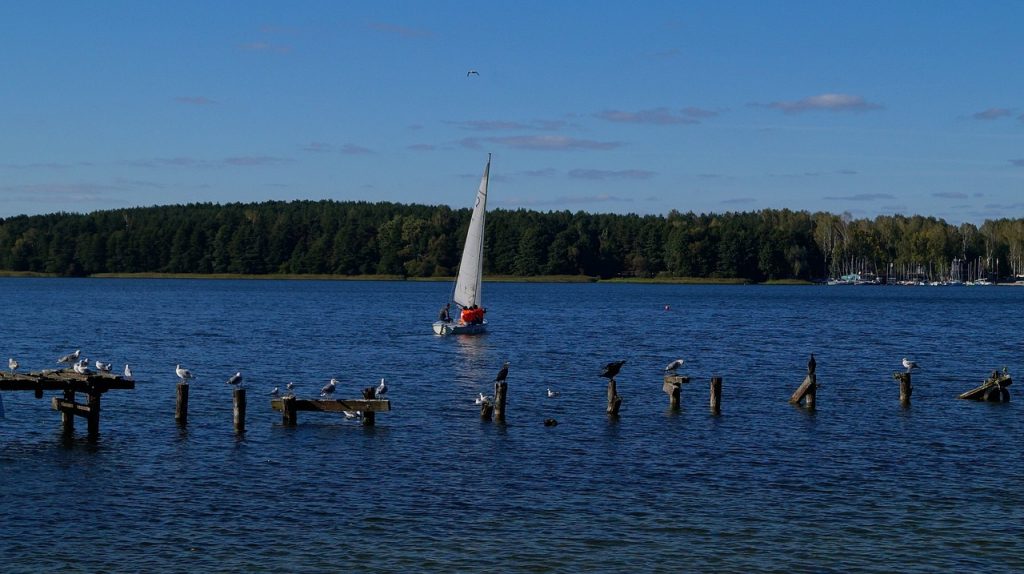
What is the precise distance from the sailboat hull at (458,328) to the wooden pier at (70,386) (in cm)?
5038

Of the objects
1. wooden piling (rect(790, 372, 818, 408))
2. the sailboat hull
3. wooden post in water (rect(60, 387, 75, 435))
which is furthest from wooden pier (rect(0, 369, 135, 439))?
the sailboat hull

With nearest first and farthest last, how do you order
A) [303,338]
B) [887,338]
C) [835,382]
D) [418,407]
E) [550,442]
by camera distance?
[550,442] < [418,407] < [835,382] < [303,338] < [887,338]

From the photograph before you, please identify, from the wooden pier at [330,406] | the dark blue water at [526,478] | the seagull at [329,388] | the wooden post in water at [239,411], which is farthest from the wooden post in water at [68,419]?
the seagull at [329,388]

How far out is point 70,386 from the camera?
3656 centimetres

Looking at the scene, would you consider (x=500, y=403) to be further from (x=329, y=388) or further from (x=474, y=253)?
(x=474, y=253)

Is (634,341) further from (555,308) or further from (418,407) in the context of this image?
(555,308)

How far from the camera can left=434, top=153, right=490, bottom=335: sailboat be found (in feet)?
279

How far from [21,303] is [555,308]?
68.8 metres

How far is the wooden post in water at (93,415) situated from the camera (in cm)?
3688

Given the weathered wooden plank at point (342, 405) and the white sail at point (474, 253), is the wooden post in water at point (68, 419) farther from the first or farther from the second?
the white sail at point (474, 253)

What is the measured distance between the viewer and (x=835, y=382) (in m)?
57.6

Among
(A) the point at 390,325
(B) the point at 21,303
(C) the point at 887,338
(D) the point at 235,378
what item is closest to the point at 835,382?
(D) the point at 235,378

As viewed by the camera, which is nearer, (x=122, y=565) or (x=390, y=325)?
(x=122, y=565)

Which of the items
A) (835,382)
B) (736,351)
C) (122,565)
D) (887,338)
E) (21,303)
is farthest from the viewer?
(21,303)
